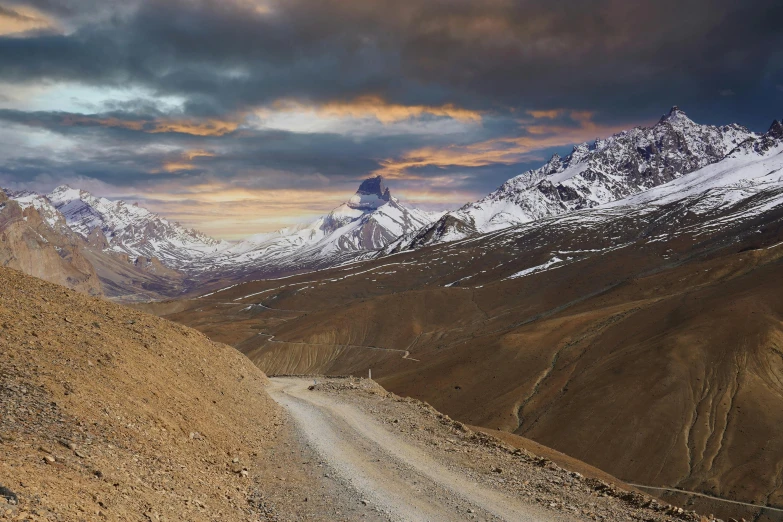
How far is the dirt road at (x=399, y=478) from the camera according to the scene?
19672 mm

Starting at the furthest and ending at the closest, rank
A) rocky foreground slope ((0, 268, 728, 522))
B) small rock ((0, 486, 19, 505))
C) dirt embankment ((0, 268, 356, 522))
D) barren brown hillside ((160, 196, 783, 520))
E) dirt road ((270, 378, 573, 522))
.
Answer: barren brown hillside ((160, 196, 783, 520)) → dirt road ((270, 378, 573, 522)) → rocky foreground slope ((0, 268, 728, 522)) → dirt embankment ((0, 268, 356, 522)) → small rock ((0, 486, 19, 505))

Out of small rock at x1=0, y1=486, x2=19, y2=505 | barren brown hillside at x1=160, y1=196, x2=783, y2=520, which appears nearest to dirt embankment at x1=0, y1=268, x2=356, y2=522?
small rock at x1=0, y1=486, x2=19, y2=505

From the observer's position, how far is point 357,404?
1558 inches

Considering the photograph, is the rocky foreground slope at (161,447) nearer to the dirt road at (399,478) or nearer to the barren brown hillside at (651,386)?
the dirt road at (399,478)

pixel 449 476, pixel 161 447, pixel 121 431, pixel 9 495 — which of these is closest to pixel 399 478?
pixel 449 476

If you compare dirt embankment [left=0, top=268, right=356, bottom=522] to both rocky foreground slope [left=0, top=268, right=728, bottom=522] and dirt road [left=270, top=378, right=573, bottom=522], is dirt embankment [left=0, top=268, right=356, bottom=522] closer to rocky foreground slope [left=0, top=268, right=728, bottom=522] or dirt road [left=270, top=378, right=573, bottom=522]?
rocky foreground slope [left=0, top=268, right=728, bottom=522]

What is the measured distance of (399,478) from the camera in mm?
22984

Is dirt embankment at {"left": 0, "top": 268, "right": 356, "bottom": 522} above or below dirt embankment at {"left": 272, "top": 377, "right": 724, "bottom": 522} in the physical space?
above

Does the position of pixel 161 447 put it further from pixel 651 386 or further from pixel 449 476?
pixel 651 386

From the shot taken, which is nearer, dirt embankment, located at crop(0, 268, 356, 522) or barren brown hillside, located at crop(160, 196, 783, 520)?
dirt embankment, located at crop(0, 268, 356, 522)

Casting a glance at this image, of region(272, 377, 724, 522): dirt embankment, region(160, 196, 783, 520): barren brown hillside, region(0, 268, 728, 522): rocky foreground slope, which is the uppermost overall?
region(0, 268, 728, 522): rocky foreground slope

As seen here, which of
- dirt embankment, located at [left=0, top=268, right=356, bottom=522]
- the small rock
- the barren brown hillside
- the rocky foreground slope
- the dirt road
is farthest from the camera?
the barren brown hillside

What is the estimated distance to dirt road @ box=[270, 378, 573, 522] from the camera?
1967 centimetres

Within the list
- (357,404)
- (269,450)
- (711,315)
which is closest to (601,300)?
(711,315)
